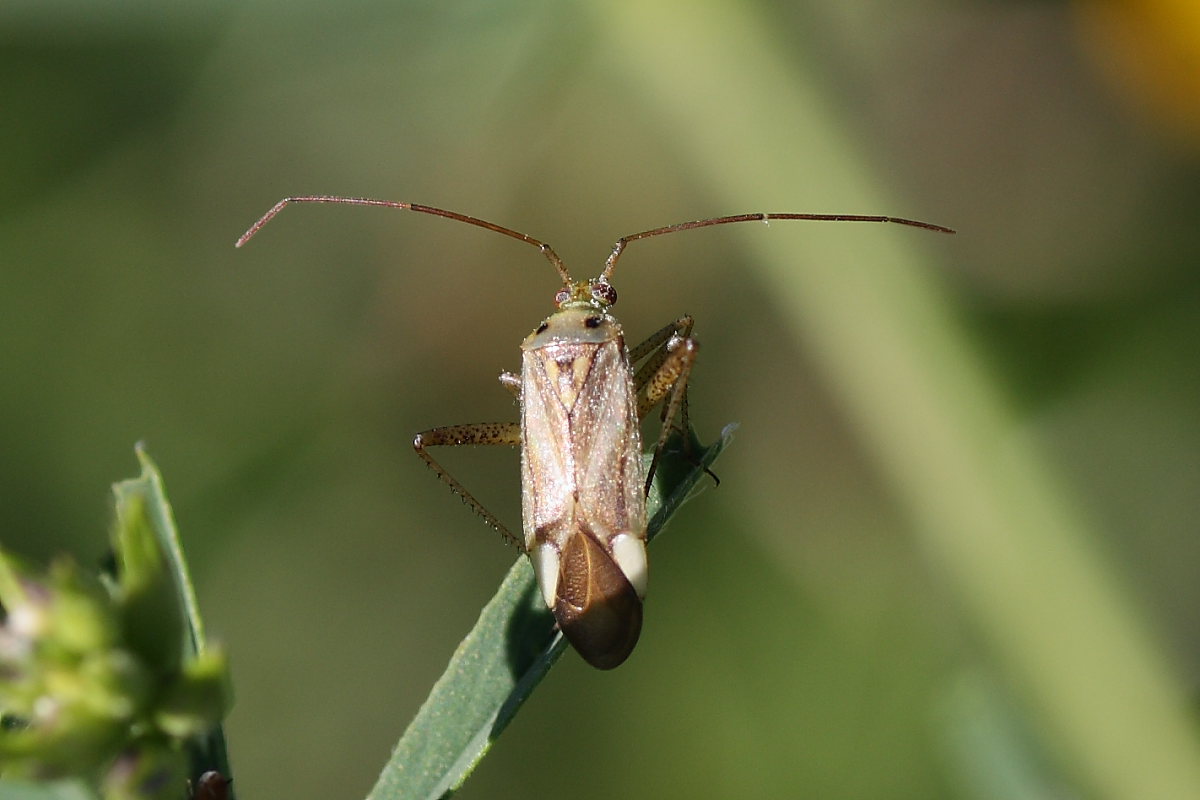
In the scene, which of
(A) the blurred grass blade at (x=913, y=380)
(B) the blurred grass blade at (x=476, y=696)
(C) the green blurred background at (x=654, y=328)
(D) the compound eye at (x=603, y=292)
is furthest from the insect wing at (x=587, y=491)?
(C) the green blurred background at (x=654, y=328)

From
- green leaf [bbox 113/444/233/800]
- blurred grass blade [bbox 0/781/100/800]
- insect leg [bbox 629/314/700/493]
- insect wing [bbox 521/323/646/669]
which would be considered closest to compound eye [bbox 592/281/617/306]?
insect leg [bbox 629/314/700/493]

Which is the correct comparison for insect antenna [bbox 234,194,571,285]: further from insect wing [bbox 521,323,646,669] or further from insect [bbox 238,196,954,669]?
insect wing [bbox 521,323,646,669]

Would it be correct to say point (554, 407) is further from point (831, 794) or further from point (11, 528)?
point (11, 528)

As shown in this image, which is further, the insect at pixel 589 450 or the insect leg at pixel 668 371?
the insect leg at pixel 668 371

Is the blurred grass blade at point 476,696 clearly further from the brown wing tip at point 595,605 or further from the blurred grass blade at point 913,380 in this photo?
the blurred grass blade at point 913,380

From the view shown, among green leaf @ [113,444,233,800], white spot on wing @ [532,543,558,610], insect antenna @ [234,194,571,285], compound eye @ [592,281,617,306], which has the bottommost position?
white spot on wing @ [532,543,558,610]

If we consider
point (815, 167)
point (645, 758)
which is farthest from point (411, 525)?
point (815, 167)
